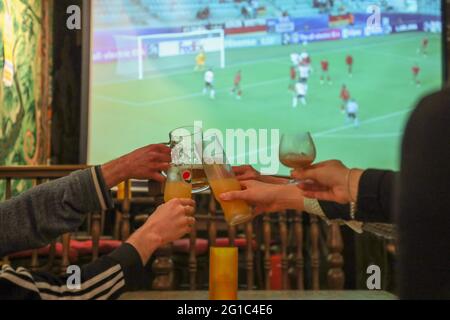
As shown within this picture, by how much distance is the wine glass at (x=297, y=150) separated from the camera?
1.61 metres

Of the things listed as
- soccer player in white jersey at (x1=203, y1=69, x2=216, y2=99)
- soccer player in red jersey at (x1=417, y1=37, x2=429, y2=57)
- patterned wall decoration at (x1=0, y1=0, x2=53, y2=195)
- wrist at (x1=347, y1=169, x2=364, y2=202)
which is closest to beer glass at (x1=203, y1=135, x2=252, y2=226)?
wrist at (x1=347, y1=169, x2=364, y2=202)

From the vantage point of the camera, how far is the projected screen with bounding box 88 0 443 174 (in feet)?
17.7

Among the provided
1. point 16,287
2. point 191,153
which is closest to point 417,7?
point 191,153

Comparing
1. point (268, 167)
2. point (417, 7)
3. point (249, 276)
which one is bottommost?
point (249, 276)

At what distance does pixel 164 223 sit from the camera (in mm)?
1414

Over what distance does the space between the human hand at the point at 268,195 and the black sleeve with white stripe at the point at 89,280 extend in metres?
0.44

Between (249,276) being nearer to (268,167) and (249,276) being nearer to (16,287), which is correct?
→ (268,167)

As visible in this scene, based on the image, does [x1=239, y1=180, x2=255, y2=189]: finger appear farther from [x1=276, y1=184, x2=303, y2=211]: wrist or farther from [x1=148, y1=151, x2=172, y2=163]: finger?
[x1=148, y1=151, x2=172, y2=163]: finger

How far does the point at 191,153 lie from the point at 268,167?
11.7 ft

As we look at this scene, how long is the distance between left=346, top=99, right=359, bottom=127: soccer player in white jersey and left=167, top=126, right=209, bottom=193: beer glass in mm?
3793

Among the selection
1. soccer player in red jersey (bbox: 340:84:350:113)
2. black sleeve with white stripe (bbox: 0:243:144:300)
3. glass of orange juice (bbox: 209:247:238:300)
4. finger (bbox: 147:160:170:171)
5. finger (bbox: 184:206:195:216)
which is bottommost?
glass of orange juice (bbox: 209:247:238:300)

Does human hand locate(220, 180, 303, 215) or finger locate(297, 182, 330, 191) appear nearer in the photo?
finger locate(297, 182, 330, 191)
